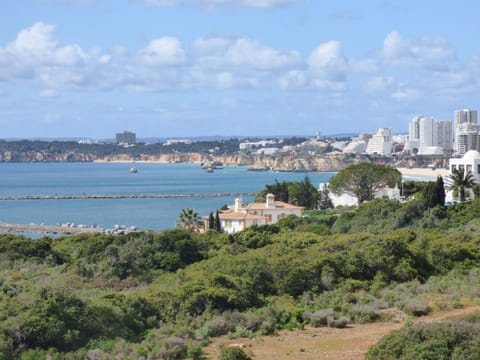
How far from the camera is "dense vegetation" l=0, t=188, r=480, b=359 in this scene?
14953 mm

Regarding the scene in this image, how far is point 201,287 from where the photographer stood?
59.8 feet

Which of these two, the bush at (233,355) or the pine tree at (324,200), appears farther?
the pine tree at (324,200)

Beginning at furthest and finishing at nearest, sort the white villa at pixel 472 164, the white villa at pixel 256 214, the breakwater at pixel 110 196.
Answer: the breakwater at pixel 110 196
the white villa at pixel 472 164
the white villa at pixel 256 214

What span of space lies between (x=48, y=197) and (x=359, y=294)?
86554 millimetres

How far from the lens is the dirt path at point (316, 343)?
559 inches

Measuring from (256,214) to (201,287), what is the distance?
108ft

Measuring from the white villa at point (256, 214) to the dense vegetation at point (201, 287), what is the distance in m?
15.0

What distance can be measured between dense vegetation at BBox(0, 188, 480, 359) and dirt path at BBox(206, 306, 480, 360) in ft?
1.12

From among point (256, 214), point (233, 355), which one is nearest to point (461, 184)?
point (256, 214)

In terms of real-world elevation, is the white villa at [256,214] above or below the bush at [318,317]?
below

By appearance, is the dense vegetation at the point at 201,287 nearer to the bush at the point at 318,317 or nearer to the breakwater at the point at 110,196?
the bush at the point at 318,317

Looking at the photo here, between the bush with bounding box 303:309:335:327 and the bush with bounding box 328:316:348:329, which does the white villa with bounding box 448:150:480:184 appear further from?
the bush with bounding box 328:316:348:329

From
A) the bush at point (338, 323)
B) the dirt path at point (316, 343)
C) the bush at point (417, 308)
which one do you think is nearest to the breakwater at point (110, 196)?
the bush at point (417, 308)

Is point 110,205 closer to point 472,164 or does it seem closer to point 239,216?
point 239,216
